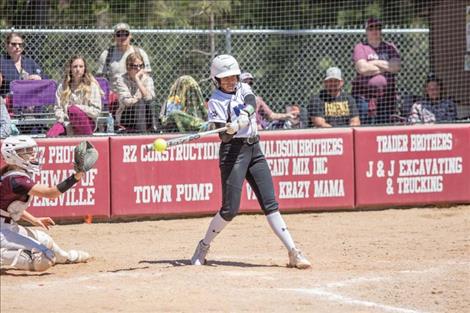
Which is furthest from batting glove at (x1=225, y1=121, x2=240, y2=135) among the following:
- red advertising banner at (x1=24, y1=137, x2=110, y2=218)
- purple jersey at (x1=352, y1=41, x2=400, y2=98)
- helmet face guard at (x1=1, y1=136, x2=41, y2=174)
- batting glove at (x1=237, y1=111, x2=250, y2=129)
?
purple jersey at (x1=352, y1=41, x2=400, y2=98)

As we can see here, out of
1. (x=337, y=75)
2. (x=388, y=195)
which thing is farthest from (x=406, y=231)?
(x=337, y=75)

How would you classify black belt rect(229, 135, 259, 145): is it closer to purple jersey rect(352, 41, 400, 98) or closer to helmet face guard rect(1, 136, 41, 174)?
helmet face guard rect(1, 136, 41, 174)

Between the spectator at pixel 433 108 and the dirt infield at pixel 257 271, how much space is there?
201 cm

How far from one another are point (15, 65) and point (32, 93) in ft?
1.79

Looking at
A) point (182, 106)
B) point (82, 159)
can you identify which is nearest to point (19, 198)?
point (82, 159)

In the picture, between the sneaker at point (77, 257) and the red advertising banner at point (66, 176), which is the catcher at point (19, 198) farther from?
the red advertising banner at point (66, 176)

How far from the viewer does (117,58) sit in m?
13.6

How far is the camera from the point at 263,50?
51.7ft

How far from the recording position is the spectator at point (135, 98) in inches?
526

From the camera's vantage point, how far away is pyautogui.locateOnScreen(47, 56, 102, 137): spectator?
12797mm

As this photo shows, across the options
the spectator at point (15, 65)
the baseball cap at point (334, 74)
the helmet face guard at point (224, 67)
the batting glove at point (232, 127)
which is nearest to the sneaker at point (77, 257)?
the batting glove at point (232, 127)

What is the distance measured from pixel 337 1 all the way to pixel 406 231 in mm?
7628

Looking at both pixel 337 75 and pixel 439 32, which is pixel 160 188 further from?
pixel 439 32

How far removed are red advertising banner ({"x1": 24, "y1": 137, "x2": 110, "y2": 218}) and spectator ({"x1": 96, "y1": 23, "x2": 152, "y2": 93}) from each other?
4.24ft
